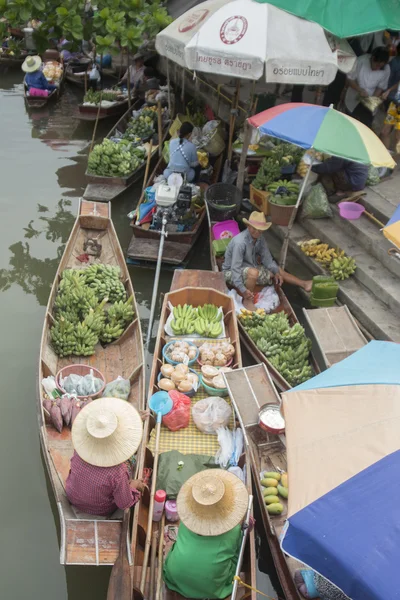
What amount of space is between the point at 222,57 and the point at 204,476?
18.6 feet

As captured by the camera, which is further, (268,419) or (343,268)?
(343,268)

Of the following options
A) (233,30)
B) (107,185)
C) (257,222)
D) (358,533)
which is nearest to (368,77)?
(233,30)

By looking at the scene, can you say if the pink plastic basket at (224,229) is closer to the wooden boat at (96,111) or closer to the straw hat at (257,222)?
the straw hat at (257,222)

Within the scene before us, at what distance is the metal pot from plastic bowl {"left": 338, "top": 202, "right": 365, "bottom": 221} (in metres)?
3.94

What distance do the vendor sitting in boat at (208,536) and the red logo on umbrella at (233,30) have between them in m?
5.78

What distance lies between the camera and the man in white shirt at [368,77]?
8.52 meters

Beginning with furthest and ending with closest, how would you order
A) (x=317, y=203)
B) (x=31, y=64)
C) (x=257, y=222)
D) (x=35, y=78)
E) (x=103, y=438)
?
(x=35, y=78)
(x=31, y=64)
(x=317, y=203)
(x=257, y=222)
(x=103, y=438)

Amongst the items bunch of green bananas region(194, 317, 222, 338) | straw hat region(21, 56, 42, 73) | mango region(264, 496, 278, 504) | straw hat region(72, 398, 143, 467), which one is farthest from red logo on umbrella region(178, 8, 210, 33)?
straw hat region(21, 56, 42, 73)

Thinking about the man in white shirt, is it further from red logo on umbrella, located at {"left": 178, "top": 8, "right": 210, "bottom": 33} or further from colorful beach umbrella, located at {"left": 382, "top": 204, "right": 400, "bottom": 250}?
colorful beach umbrella, located at {"left": 382, "top": 204, "right": 400, "bottom": 250}

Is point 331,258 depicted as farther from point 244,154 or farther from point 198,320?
point 198,320

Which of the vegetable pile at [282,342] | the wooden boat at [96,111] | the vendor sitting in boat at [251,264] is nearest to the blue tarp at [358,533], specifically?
the vegetable pile at [282,342]

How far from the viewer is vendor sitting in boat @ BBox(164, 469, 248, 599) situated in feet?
11.1

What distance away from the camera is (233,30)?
23.0 ft

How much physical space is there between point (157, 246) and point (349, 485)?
6.03 m
